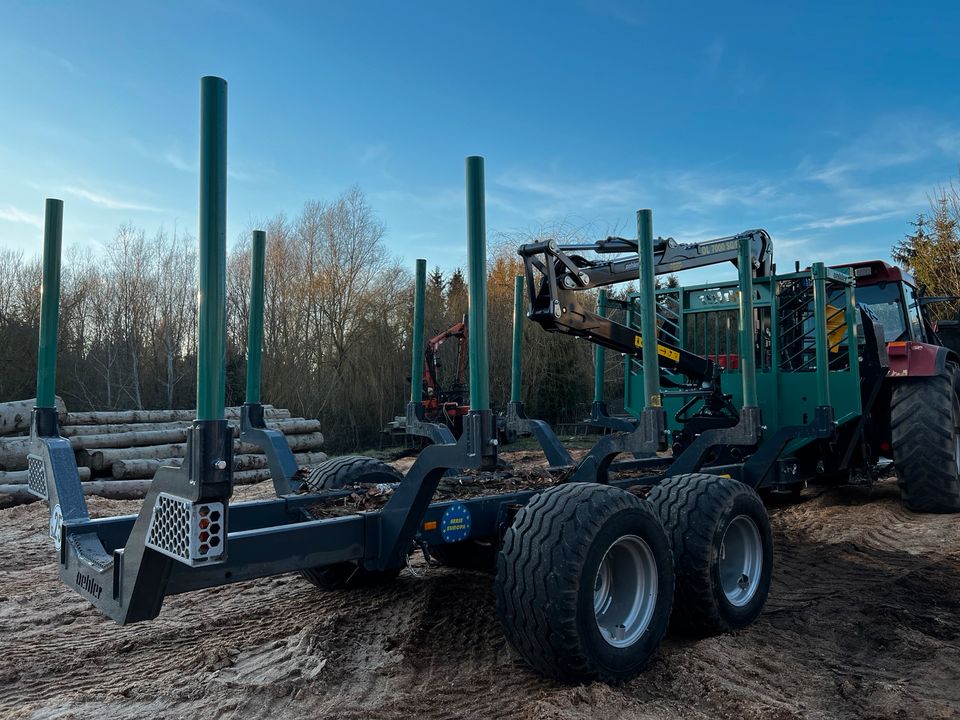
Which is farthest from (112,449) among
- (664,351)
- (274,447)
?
(664,351)

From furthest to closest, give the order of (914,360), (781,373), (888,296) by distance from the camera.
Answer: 1. (888,296)
2. (914,360)
3. (781,373)

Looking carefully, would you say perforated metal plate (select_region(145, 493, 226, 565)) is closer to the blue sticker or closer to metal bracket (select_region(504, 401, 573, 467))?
the blue sticker

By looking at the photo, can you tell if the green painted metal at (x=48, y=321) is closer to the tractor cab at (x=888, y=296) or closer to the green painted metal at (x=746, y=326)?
the green painted metal at (x=746, y=326)

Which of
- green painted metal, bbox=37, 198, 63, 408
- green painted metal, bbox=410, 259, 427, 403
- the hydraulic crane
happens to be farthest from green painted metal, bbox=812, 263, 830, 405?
green painted metal, bbox=37, 198, 63, 408

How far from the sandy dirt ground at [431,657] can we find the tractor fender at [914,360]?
7.41ft

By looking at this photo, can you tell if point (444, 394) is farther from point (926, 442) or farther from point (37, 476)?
point (37, 476)

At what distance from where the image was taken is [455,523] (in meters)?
3.89

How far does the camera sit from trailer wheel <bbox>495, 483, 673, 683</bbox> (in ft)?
10.8

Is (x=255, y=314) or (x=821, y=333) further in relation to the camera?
(x=821, y=333)

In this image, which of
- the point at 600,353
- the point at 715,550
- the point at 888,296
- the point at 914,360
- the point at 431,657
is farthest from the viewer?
the point at 888,296

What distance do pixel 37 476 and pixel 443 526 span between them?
2.12 m

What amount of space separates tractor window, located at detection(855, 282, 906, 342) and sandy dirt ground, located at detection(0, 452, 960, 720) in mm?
3261

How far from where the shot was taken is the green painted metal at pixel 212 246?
8.39 feet

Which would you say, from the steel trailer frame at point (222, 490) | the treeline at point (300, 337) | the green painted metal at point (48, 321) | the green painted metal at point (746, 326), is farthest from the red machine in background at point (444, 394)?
the green painted metal at point (48, 321)
